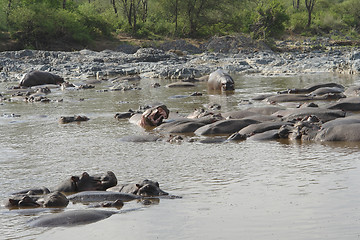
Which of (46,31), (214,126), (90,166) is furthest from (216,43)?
(90,166)

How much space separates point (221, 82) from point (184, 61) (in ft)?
43.9

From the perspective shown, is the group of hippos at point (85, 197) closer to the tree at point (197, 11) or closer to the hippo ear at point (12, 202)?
the hippo ear at point (12, 202)

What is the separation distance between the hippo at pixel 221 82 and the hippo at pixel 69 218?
1350 centimetres

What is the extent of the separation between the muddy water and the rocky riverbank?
14.2 meters

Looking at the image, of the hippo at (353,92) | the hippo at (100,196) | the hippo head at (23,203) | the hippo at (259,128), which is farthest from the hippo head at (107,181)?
the hippo at (353,92)

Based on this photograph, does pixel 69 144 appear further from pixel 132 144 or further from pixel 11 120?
pixel 11 120

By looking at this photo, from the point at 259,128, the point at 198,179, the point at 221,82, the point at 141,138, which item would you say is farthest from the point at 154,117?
the point at 221,82

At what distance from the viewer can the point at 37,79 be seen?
74.3 feet

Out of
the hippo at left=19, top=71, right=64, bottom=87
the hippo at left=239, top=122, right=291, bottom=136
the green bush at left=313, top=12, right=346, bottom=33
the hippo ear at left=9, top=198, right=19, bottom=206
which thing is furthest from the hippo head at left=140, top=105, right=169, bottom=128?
the green bush at left=313, top=12, right=346, bottom=33

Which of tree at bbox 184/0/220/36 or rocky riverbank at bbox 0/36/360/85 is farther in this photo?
tree at bbox 184/0/220/36

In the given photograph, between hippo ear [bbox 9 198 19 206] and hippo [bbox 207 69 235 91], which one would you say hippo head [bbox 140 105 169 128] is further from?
hippo [bbox 207 69 235 91]

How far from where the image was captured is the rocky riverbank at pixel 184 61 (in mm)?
25109

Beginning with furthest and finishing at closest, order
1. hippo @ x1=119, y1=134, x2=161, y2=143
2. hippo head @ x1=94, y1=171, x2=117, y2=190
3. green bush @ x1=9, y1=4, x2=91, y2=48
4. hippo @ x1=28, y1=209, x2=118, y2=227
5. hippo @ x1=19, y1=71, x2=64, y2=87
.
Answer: green bush @ x1=9, y1=4, x2=91, y2=48 → hippo @ x1=19, y1=71, x2=64, y2=87 → hippo @ x1=119, y1=134, x2=161, y2=143 → hippo head @ x1=94, y1=171, x2=117, y2=190 → hippo @ x1=28, y1=209, x2=118, y2=227

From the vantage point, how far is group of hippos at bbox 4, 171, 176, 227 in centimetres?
508
